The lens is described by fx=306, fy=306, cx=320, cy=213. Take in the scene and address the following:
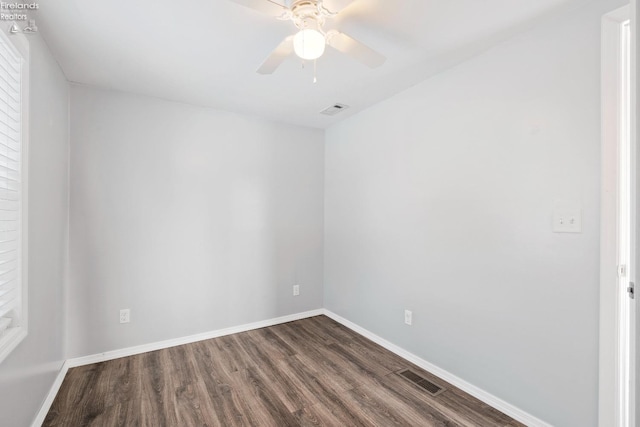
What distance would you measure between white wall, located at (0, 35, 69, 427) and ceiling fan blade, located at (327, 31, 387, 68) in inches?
69.0

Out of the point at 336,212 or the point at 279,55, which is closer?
the point at 279,55

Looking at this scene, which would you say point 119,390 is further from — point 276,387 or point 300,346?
point 300,346

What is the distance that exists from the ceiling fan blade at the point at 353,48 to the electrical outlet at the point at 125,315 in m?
2.79

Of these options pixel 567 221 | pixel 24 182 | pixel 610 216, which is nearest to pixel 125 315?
pixel 24 182

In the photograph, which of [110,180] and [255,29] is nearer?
[255,29]

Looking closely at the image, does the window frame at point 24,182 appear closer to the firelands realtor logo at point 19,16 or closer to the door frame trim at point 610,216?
the firelands realtor logo at point 19,16

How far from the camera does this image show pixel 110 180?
272 cm

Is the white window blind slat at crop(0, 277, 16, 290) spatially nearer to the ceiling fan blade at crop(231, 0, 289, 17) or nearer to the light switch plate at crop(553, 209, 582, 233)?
the ceiling fan blade at crop(231, 0, 289, 17)

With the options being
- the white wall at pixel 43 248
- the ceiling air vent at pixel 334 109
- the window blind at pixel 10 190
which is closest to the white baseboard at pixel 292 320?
the white wall at pixel 43 248

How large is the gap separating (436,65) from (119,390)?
134 inches

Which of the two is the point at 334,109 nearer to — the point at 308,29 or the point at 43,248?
the point at 308,29

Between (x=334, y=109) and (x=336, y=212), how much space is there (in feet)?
3.89

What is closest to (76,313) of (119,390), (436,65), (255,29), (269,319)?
(119,390)

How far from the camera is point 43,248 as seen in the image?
197 cm
